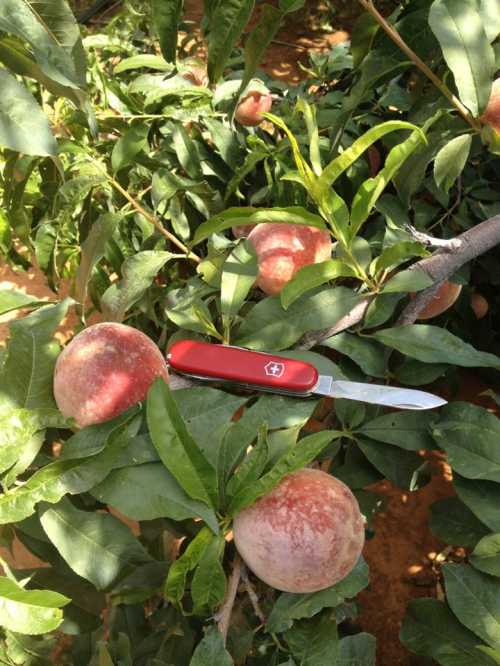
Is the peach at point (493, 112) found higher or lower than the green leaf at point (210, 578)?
higher

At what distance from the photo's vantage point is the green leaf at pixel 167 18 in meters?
1.03

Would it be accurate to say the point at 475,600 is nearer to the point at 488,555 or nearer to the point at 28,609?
the point at 488,555

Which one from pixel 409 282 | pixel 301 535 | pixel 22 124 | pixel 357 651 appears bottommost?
pixel 357 651

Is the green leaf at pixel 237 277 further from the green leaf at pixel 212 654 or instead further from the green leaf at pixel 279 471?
the green leaf at pixel 212 654

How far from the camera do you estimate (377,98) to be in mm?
1462

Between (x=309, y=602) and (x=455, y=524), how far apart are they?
1.04 feet

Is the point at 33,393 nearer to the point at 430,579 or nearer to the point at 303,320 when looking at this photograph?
the point at 303,320

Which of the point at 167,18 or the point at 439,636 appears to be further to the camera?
the point at 167,18

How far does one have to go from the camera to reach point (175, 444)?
75cm

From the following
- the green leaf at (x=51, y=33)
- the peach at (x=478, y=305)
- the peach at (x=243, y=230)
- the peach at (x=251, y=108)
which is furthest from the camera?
the peach at (x=478, y=305)

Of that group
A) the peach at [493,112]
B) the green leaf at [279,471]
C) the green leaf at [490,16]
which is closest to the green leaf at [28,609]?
the green leaf at [279,471]

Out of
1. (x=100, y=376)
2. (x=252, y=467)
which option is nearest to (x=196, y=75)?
(x=100, y=376)

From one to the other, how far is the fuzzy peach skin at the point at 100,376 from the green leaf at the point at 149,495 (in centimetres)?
9

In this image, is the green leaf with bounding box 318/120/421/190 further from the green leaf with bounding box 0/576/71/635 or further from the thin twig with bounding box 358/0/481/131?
the green leaf with bounding box 0/576/71/635
